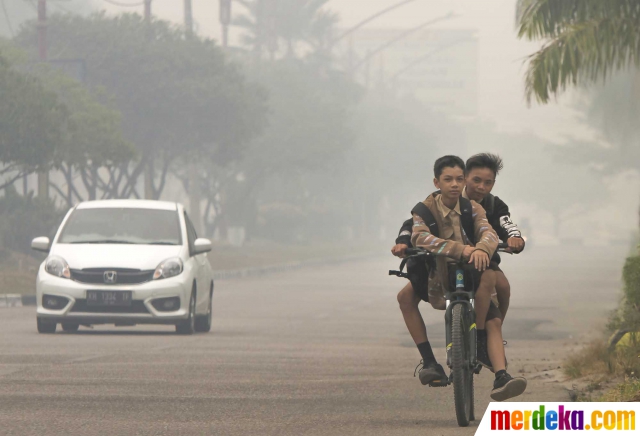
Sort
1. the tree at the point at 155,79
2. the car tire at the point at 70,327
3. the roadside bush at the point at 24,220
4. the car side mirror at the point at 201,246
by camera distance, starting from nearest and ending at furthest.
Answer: the car side mirror at the point at 201,246 → the car tire at the point at 70,327 → the roadside bush at the point at 24,220 → the tree at the point at 155,79

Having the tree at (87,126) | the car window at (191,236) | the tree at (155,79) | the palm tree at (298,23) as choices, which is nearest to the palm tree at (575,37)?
the car window at (191,236)

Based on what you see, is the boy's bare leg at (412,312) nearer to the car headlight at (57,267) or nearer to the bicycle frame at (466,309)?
the bicycle frame at (466,309)

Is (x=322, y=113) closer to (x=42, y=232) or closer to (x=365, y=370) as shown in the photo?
(x=42, y=232)

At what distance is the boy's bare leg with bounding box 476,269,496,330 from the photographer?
9609 millimetres

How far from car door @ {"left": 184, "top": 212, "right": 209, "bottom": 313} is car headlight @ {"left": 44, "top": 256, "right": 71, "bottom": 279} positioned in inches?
63.9

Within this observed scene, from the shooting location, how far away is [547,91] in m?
21.0

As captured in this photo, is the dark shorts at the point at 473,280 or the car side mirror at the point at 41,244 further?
the car side mirror at the point at 41,244

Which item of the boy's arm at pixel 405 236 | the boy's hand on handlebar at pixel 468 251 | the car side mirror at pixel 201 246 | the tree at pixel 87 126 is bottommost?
the car side mirror at pixel 201 246

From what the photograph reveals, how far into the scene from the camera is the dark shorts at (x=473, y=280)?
9477mm

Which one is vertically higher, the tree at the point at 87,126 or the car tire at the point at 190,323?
the tree at the point at 87,126

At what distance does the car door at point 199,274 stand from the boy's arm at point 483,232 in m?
9.99

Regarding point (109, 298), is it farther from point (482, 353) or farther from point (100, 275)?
point (482, 353)

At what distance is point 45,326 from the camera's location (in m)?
18.9

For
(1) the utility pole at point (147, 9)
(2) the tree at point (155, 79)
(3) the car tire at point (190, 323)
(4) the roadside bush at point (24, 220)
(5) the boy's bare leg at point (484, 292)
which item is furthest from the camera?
(2) the tree at point (155, 79)
